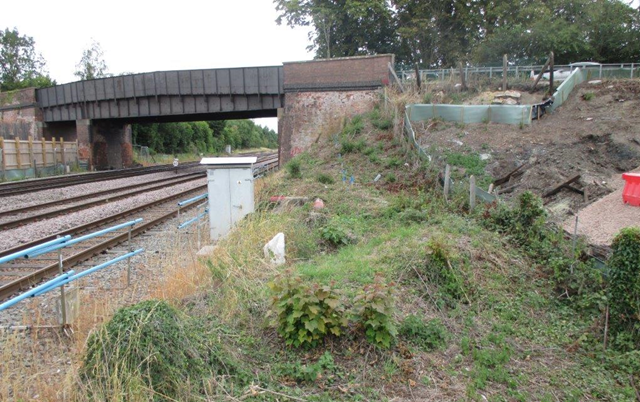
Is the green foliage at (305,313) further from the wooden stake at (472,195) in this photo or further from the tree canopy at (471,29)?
the tree canopy at (471,29)

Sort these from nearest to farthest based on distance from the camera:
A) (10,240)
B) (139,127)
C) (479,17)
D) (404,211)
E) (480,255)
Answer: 1. (480,255)
2. (404,211)
3. (10,240)
4. (479,17)
5. (139,127)

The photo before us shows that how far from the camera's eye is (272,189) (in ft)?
45.8

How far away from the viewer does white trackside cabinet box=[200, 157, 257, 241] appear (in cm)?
1074

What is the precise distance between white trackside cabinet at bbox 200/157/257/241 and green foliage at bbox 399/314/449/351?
6.30 meters

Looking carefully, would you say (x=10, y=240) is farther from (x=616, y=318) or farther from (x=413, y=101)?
(x=413, y=101)

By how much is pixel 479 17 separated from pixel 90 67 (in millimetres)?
48322

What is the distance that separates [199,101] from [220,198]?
2171 cm

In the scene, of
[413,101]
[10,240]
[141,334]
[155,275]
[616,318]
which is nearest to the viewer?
[141,334]

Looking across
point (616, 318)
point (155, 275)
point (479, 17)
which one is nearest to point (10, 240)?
point (155, 275)

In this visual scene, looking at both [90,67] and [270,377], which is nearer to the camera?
[270,377]

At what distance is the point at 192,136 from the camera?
207 feet

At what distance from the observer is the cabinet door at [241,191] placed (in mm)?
10742

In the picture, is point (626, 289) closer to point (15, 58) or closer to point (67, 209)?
point (67, 209)

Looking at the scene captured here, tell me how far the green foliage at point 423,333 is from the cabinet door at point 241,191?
20.7 feet
